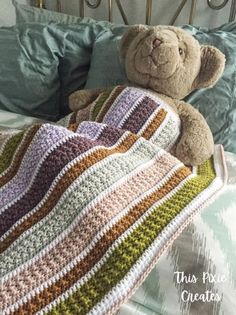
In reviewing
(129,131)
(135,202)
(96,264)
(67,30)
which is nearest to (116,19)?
(67,30)

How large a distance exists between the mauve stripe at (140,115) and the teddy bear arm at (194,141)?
4.1 inches

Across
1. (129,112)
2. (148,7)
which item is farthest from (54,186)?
(148,7)

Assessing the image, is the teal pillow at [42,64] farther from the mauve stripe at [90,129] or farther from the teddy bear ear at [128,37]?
the mauve stripe at [90,129]

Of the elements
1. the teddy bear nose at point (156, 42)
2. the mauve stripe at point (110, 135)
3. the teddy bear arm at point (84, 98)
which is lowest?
the teddy bear arm at point (84, 98)

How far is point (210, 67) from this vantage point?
1113mm

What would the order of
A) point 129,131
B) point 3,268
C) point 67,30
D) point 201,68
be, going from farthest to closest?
point 67,30, point 201,68, point 129,131, point 3,268

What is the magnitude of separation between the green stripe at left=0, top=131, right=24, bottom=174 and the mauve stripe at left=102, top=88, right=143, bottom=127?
25 cm

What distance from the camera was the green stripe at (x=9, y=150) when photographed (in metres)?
0.88

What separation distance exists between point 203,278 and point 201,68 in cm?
64

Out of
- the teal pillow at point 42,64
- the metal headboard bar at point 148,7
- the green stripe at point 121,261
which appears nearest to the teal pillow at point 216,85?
the teal pillow at point 42,64

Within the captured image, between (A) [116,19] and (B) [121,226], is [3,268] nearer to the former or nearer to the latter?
(B) [121,226]

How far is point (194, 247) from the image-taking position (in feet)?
2.38

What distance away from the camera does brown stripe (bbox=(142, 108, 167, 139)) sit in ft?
3.35

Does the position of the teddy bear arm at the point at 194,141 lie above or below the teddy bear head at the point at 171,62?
below
